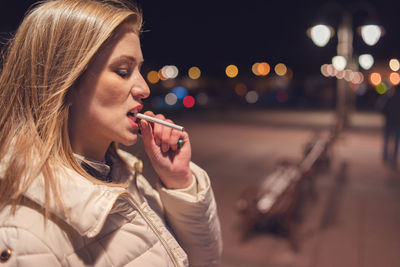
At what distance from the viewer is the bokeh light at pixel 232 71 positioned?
5069 centimetres

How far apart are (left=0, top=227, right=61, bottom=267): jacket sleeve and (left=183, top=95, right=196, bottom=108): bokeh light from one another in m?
24.1

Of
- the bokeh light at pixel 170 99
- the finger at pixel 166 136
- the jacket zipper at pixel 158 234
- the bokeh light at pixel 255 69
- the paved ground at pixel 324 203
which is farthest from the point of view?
the bokeh light at pixel 255 69

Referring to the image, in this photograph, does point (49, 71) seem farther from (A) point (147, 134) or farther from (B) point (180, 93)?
(B) point (180, 93)

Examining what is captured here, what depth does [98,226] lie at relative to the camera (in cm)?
108

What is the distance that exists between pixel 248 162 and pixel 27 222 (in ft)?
26.0

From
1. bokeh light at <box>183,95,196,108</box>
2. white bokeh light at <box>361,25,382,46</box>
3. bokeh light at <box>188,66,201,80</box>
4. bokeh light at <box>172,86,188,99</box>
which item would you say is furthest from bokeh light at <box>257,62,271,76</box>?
white bokeh light at <box>361,25,382,46</box>

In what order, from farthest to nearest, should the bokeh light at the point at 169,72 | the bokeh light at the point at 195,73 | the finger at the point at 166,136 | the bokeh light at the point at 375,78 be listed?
the bokeh light at the point at 195,73 → the bokeh light at the point at 169,72 → the bokeh light at the point at 375,78 → the finger at the point at 166,136

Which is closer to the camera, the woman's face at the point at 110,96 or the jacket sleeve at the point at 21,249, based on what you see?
the jacket sleeve at the point at 21,249

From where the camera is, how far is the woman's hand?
140cm

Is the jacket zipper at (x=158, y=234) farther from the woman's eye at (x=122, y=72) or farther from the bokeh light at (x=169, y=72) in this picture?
the bokeh light at (x=169, y=72)

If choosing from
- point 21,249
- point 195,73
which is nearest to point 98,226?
point 21,249

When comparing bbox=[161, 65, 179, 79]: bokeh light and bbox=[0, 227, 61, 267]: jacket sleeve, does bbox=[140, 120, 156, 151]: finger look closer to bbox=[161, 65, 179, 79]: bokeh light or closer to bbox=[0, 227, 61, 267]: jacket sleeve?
bbox=[0, 227, 61, 267]: jacket sleeve

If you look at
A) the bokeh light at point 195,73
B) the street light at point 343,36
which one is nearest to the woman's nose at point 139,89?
the street light at point 343,36

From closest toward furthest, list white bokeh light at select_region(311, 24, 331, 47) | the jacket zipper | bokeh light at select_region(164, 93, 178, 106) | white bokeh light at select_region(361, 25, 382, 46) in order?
1. the jacket zipper
2. white bokeh light at select_region(361, 25, 382, 46)
3. white bokeh light at select_region(311, 24, 331, 47)
4. bokeh light at select_region(164, 93, 178, 106)
